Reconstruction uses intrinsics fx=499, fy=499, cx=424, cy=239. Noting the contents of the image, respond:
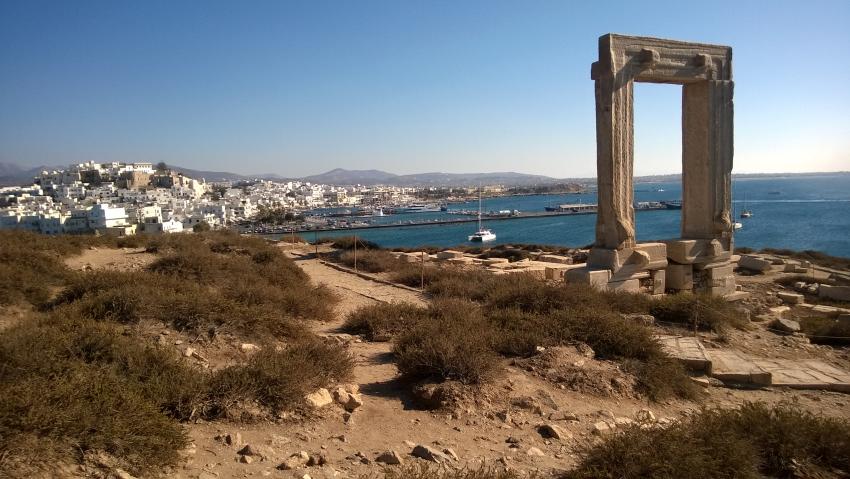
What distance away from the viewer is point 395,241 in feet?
205

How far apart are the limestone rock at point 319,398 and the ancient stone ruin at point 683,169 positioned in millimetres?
6576

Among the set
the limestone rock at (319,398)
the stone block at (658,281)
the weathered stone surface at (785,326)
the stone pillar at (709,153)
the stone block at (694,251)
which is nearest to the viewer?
the limestone rock at (319,398)

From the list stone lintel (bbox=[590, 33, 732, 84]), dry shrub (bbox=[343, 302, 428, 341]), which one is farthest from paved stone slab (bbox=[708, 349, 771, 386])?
stone lintel (bbox=[590, 33, 732, 84])

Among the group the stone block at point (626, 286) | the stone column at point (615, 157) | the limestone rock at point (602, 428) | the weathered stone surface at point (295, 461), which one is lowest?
the limestone rock at point (602, 428)

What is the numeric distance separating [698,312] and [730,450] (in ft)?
19.2

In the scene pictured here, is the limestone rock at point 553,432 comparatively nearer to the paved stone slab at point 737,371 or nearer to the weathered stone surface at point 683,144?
the paved stone slab at point 737,371

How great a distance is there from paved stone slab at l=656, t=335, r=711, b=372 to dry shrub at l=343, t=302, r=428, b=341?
3.50 metres

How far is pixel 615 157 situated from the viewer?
999 cm

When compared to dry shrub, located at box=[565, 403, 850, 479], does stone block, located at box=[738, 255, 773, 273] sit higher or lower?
lower

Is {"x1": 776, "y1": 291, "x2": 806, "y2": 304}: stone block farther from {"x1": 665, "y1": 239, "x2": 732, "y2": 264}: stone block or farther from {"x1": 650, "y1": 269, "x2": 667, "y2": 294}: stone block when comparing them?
{"x1": 650, "y1": 269, "x2": 667, "y2": 294}: stone block

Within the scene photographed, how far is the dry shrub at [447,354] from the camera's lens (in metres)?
5.13

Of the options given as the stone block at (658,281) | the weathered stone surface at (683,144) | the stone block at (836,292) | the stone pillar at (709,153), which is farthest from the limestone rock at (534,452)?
the stone block at (836,292)

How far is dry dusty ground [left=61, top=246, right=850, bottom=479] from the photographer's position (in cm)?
364

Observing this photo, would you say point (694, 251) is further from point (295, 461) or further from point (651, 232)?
point (651, 232)
